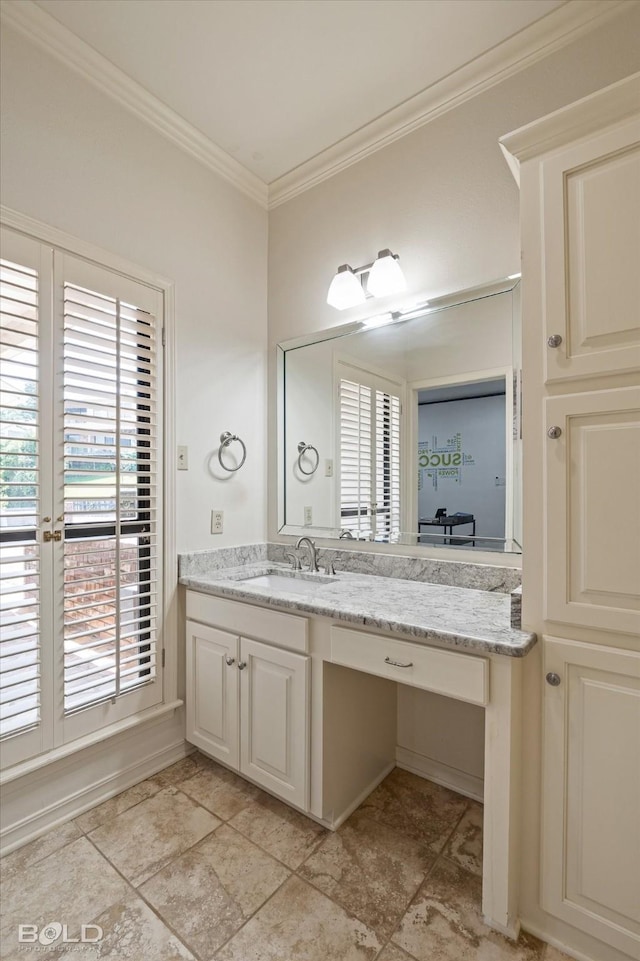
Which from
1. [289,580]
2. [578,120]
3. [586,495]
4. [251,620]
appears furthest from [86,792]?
[578,120]

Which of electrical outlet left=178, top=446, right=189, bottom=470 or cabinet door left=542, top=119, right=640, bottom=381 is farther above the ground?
cabinet door left=542, top=119, right=640, bottom=381

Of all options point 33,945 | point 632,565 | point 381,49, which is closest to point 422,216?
point 381,49

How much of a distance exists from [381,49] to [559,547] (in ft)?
6.41

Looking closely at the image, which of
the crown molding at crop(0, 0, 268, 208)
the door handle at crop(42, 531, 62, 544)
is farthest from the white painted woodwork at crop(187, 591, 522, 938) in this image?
the crown molding at crop(0, 0, 268, 208)

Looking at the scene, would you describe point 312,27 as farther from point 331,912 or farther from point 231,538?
point 331,912

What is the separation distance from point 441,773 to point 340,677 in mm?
737

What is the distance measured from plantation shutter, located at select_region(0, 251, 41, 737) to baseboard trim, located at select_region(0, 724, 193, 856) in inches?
13.1

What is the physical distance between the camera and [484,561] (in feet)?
5.95

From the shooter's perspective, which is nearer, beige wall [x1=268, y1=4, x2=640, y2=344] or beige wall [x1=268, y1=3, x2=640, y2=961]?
beige wall [x1=268, y1=3, x2=640, y2=961]

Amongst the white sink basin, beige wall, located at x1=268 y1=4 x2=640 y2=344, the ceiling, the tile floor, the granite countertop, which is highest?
the ceiling

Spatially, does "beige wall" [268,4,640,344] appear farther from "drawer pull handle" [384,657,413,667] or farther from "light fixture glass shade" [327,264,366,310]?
"drawer pull handle" [384,657,413,667]

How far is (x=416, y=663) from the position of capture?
54.3 inches
